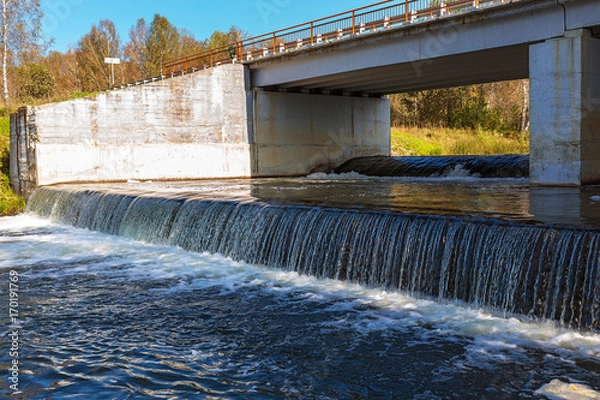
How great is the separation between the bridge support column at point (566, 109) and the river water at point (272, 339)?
5.86 metres

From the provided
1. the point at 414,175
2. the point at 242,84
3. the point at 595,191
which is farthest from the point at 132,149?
the point at 595,191

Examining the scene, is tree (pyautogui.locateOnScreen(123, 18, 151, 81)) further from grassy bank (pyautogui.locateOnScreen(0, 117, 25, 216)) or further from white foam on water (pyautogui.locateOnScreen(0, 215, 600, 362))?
white foam on water (pyautogui.locateOnScreen(0, 215, 600, 362))

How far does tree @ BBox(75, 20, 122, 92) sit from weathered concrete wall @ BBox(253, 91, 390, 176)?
29582mm

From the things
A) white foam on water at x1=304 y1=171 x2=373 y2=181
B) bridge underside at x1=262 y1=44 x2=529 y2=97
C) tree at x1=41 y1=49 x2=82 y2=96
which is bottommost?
white foam on water at x1=304 y1=171 x2=373 y2=181

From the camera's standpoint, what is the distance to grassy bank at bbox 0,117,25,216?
2328 cm

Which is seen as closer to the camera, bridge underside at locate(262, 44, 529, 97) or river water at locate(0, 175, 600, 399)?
river water at locate(0, 175, 600, 399)

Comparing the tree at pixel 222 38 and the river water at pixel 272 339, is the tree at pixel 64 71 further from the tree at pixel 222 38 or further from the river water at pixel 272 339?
the river water at pixel 272 339

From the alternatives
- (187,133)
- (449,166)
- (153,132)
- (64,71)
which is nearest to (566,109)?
(449,166)

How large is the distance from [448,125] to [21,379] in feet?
145

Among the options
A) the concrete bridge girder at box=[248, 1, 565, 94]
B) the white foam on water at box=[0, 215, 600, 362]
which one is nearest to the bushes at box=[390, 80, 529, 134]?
the concrete bridge girder at box=[248, 1, 565, 94]

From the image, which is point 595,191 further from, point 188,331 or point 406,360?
point 188,331

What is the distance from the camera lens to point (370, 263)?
31.3ft

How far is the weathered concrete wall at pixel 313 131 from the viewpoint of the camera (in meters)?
29.3

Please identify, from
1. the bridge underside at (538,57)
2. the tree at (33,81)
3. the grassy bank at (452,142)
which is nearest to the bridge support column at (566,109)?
the bridge underside at (538,57)
